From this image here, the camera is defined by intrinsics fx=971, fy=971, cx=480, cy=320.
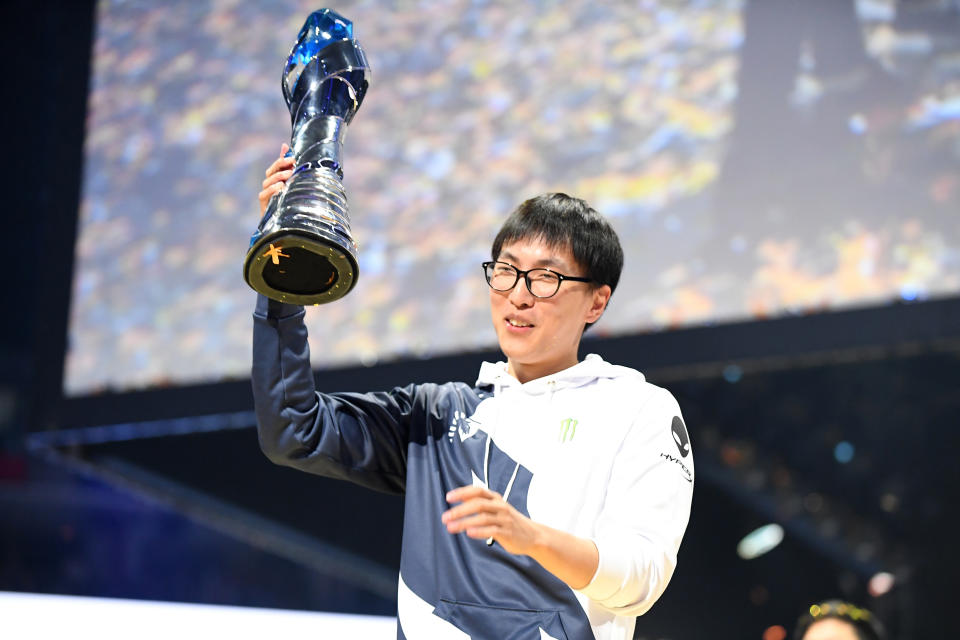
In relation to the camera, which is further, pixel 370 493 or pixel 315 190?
pixel 370 493

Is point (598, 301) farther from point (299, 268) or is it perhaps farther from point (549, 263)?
point (299, 268)

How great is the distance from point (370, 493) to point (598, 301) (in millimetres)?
2431

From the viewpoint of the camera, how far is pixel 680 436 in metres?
1.23

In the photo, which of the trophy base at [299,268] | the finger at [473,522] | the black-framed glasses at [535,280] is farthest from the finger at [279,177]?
the finger at [473,522]

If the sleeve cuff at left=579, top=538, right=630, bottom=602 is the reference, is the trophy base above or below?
above

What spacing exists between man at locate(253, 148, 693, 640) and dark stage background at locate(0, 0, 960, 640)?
1.70 meters

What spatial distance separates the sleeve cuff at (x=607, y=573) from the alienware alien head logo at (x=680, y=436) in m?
0.22

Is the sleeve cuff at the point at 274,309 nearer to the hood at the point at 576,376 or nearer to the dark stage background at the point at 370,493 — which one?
the hood at the point at 576,376

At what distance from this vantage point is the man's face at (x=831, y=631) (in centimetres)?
193

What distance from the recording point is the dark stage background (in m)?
2.79

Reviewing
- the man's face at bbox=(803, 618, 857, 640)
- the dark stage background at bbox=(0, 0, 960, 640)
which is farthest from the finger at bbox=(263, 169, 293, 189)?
the dark stage background at bbox=(0, 0, 960, 640)

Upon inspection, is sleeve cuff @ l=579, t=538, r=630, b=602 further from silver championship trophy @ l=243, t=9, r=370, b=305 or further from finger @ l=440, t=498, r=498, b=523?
silver championship trophy @ l=243, t=9, r=370, b=305

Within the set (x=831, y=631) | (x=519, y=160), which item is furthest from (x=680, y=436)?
(x=519, y=160)

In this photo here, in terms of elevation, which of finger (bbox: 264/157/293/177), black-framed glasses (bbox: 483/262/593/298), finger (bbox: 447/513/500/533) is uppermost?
finger (bbox: 264/157/293/177)
